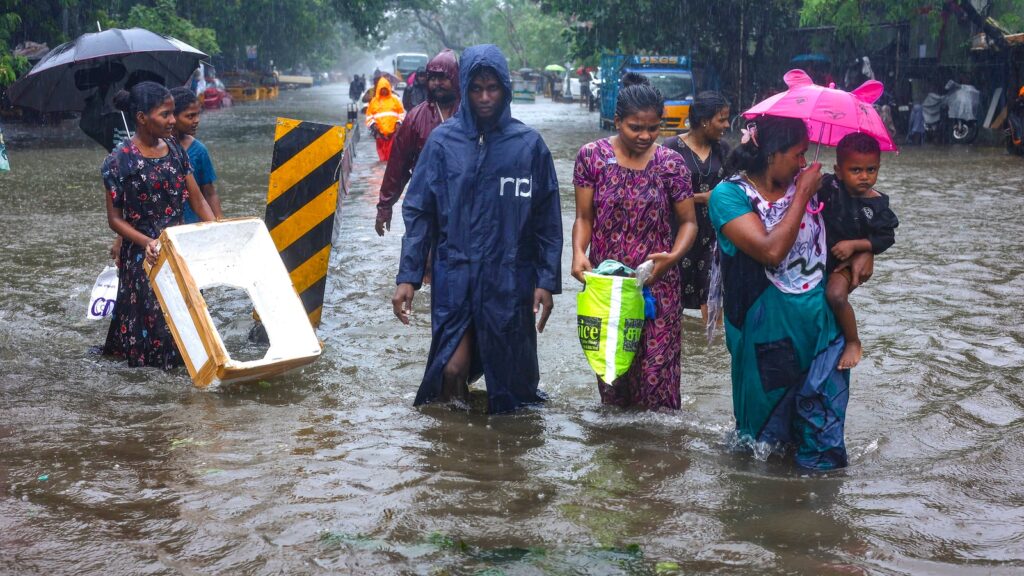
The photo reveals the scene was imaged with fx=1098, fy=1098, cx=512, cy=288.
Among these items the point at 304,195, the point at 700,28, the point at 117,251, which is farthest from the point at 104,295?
the point at 700,28

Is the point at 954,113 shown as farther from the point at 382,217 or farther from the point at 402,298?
the point at 402,298

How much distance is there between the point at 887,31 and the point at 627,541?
1106 inches

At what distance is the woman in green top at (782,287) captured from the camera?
4004 millimetres

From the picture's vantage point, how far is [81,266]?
9094 millimetres

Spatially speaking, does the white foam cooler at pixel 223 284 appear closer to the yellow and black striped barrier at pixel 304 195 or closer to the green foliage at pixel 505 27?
the yellow and black striped barrier at pixel 304 195

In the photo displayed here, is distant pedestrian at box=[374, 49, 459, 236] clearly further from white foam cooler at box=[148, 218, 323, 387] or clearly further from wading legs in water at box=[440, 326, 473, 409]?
wading legs in water at box=[440, 326, 473, 409]

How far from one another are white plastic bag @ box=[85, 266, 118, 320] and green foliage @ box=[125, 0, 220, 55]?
21905 mm

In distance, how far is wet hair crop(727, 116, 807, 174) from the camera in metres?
4.00

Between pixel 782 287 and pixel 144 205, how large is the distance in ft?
11.3

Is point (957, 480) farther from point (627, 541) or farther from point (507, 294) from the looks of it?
point (507, 294)

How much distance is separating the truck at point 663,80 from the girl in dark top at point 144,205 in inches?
750

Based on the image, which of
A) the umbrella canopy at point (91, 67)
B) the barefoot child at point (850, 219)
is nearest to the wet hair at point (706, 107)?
the barefoot child at point (850, 219)

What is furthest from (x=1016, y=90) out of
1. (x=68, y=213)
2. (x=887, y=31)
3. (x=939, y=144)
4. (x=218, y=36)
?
(x=218, y=36)

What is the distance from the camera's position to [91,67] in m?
8.23
